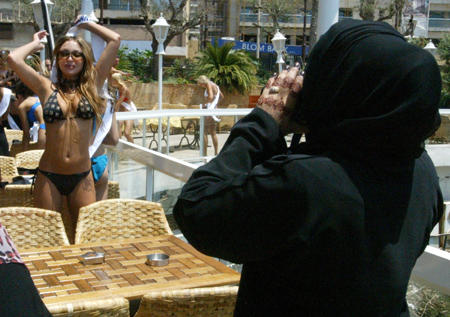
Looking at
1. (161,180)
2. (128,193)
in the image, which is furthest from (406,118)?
(128,193)

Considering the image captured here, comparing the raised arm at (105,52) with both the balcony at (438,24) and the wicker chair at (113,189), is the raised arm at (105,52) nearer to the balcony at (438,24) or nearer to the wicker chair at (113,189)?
the wicker chair at (113,189)

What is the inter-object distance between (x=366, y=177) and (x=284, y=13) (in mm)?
52417

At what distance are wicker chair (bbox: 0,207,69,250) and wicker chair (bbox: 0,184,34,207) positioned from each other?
43.8 inches

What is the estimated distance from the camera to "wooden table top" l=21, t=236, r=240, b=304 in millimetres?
2465

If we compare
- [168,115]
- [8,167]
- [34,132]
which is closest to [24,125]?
[34,132]

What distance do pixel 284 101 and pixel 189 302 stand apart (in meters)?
1.16

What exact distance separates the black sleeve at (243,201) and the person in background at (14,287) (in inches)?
15.4

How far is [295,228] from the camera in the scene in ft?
3.63

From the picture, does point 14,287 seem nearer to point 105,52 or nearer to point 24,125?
point 105,52

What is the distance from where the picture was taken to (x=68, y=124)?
3771 mm

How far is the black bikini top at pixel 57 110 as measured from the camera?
3723 millimetres

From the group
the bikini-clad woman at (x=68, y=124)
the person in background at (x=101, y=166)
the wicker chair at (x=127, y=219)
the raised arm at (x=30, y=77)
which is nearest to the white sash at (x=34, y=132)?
the person in background at (x=101, y=166)

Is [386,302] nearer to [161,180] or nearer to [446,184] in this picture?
[161,180]

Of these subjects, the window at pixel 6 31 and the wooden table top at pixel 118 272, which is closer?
the wooden table top at pixel 118 272
